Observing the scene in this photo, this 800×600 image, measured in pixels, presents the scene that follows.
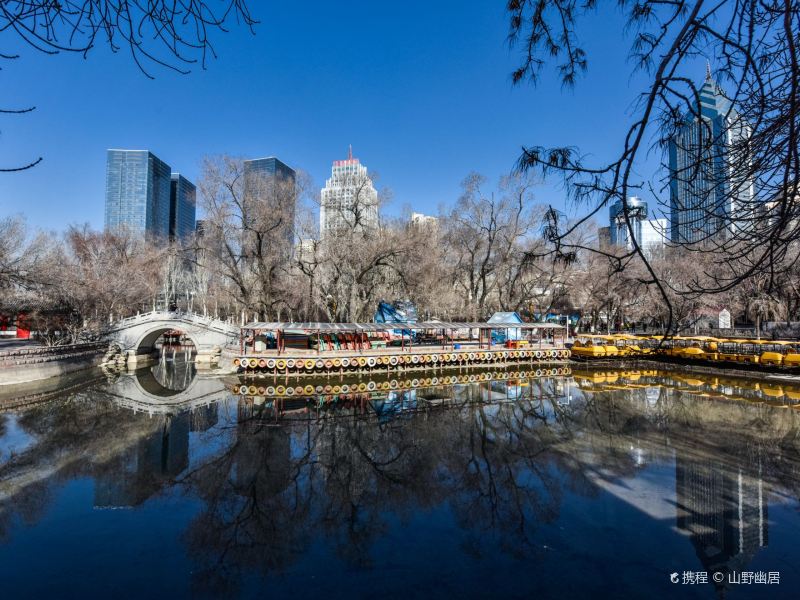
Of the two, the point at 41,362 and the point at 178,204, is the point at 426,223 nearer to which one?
the point at 41,362

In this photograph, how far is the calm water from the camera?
6.39 m

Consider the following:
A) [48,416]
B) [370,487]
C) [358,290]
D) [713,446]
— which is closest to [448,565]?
[370,487]

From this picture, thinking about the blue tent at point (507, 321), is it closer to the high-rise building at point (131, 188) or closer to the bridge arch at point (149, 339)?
the bridge arch at point (149, 339)

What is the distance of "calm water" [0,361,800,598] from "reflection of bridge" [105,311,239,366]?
12.8 metres

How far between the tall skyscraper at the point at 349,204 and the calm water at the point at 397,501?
1820cm

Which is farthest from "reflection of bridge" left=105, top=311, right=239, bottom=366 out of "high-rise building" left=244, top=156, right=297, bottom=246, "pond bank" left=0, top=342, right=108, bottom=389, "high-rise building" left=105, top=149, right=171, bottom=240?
"high-rise building" left=105, top=149, right=171, bottom=240

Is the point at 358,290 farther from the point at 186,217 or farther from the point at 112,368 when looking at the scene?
the point at 186,217

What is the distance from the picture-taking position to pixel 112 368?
27734 millimetres

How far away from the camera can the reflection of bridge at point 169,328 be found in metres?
29.5

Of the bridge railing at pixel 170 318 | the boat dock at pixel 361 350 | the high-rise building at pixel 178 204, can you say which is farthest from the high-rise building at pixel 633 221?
the high-rise building at pixel 178 204

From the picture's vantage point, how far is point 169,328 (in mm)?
30469

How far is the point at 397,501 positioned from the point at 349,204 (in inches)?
1030

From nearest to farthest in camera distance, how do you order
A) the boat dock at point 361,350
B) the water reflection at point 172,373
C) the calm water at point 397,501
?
the calm water at point 397,501 → the water reflection at point 172,373 → the boat dock at point 361,350

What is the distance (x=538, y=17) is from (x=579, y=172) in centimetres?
125
